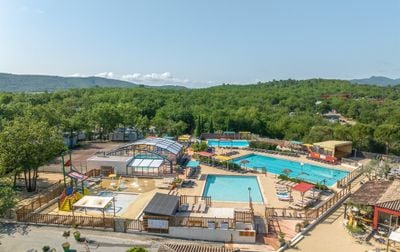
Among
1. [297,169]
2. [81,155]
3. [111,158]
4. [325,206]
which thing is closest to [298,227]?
[325,206]

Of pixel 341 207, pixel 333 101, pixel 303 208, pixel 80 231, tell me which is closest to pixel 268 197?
pixel 303 208

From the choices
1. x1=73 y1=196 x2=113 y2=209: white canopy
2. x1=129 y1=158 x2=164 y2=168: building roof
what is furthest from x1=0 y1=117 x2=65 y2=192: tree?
x1=129 y1=158 x2=164 y2=168: building roof

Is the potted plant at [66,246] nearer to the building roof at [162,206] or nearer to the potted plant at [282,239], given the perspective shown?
the building roof at [162,206]

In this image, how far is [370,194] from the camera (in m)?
18.6

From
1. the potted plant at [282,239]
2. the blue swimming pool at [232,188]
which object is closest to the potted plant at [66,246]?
the potted plant at [282,239]

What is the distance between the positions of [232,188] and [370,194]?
10668mm

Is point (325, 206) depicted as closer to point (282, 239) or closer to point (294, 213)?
point (294, 213)

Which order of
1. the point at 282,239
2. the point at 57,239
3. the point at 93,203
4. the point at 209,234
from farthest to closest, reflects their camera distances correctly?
the point at 93,203 → the point at 209,234 → the point at 57,239 → the point at 282,239

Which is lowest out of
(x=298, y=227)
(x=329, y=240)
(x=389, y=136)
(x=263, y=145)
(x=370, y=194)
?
(x=329, y=240)

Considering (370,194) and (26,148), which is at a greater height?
(26,148)

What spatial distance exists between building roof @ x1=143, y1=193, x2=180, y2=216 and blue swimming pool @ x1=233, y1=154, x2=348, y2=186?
13.8 m

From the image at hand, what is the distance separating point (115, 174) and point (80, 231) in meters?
10.5

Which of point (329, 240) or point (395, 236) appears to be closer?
point (395, 236)

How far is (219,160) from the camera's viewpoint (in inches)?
1257
